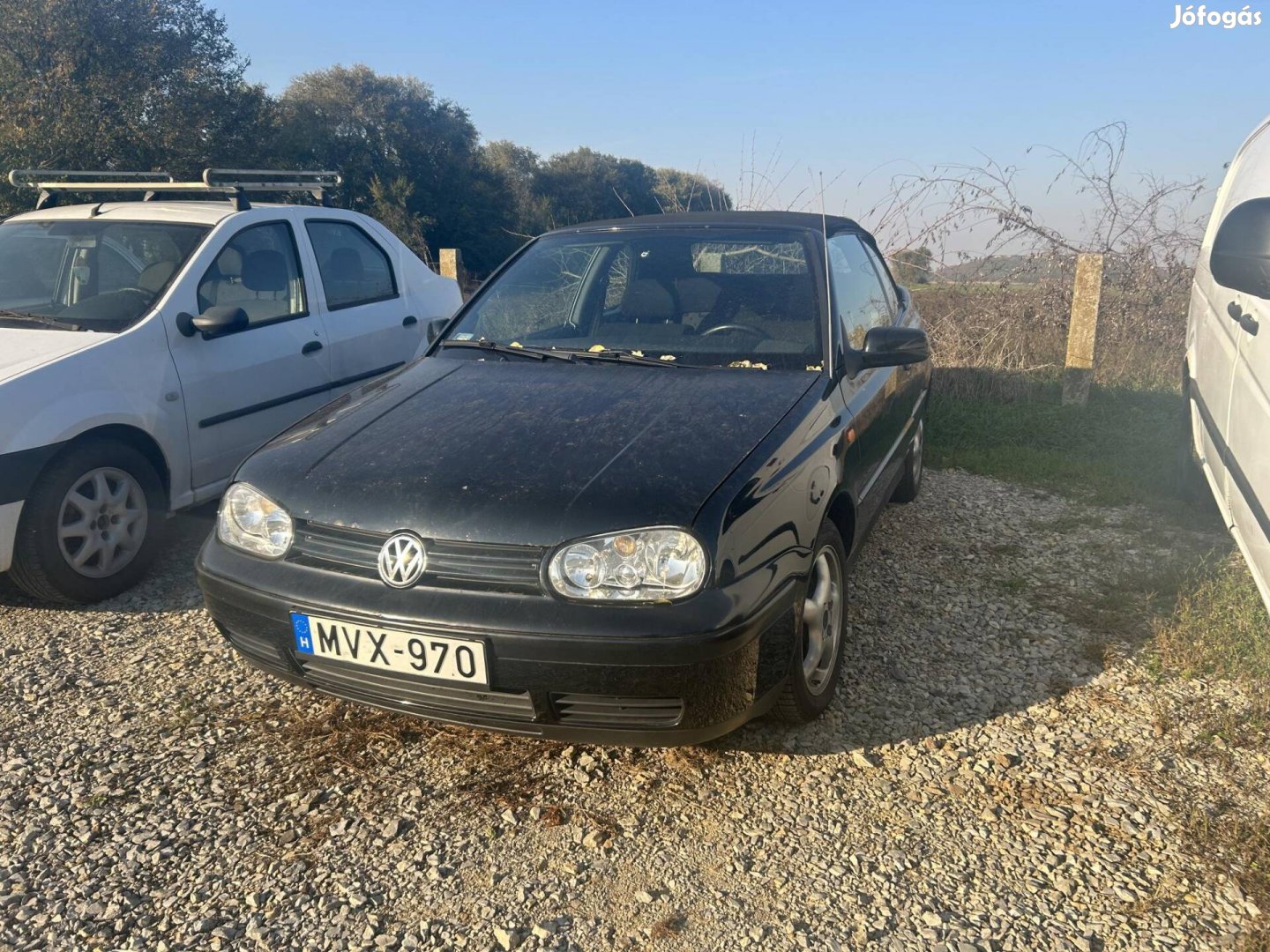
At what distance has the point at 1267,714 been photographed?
3.05m

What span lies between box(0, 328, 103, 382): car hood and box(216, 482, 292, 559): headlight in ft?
4.95

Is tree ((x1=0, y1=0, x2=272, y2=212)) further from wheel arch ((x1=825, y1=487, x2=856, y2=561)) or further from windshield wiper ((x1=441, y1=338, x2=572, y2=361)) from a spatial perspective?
wheel arch ((x1=825, y1=487, x2=856, y2=561))

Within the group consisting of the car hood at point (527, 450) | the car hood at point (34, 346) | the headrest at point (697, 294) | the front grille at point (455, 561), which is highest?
the headrest at point (697, 294)

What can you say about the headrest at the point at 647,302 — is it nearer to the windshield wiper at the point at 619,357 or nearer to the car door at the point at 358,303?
the windshield wiper at the point at 619,357

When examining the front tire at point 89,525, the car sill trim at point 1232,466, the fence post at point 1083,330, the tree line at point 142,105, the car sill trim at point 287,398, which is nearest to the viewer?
the car sill trim at point 1232,466

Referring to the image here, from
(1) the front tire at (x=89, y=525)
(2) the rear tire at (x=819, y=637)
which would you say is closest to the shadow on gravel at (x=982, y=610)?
(2) the rear tire at (x=819, y=637)

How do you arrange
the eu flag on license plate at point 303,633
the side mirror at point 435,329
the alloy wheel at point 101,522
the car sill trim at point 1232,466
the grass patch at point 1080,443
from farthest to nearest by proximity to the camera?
the grass patch at point 1080,443, the side mirror at point 435,329, the alloy wheel at point 101,522, the car sill trim at point 1232,466, the eu flag on license plate at point 303,633

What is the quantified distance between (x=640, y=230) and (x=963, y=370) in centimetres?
503

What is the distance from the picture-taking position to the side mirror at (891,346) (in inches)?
134

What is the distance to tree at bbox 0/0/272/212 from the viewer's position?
1672 cm

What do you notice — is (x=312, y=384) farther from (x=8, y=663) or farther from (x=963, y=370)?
(x=963, y=370)

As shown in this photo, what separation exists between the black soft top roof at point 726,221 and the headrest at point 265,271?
1.63 meters

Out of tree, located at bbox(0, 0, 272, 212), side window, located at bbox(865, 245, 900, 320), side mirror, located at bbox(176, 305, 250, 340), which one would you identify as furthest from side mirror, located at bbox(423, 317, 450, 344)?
tree, located at bbox(0, 0, 272, 212)

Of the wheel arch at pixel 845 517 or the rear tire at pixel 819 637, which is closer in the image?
the rear tire at pixel 819 637
